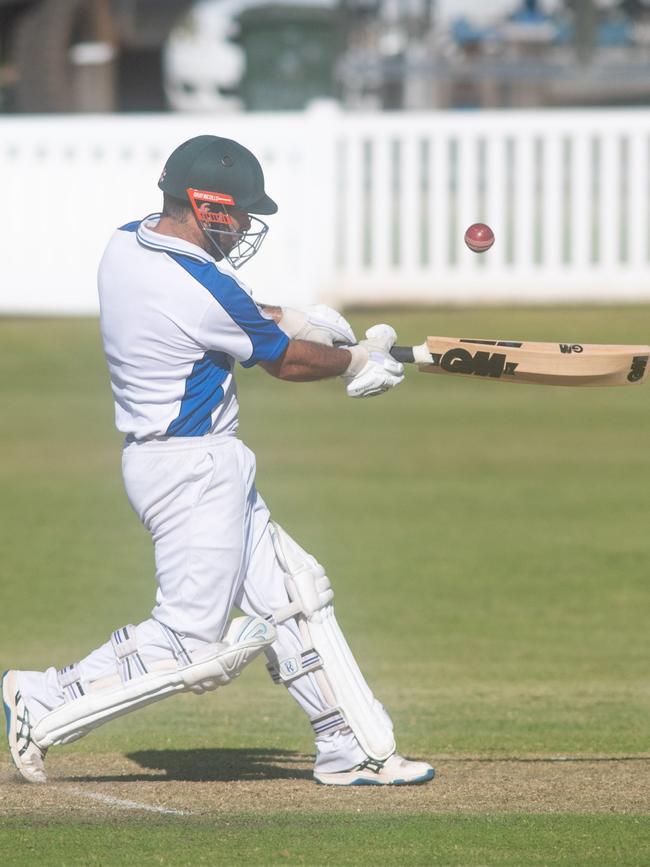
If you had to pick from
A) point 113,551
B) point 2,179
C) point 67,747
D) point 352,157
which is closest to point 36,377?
point 2,179

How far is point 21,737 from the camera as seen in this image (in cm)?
528

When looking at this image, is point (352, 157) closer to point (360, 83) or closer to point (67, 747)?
point (360, 83)

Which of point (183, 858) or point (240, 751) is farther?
point (240, 751)

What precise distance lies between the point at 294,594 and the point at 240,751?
39.7 inches

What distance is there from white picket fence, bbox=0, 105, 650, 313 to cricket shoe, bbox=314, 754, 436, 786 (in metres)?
10.7

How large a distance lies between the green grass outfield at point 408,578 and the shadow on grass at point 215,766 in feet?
0.22

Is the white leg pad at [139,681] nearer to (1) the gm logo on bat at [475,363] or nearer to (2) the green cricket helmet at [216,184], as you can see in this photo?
(1) the gm logo on bat at [475,363]

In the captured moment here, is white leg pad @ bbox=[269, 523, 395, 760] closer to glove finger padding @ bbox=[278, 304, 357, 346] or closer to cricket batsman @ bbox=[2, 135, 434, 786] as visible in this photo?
cricket batsman @ bbox=[2, 135, 434, 786]

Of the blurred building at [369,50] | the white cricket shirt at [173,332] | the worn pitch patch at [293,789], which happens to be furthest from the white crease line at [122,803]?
the blurred building at [369,50]

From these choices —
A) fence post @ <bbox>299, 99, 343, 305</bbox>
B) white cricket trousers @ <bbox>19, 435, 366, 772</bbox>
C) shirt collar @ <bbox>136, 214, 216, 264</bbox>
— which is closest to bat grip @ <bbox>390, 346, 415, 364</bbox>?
white cricket trousers @ <bbox>19, 435, 366, 772</bbox>

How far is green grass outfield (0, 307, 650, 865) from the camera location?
192 inches

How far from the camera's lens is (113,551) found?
10.4m

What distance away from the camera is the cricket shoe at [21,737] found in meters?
5.28

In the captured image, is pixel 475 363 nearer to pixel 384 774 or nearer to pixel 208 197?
pixel 208 197
